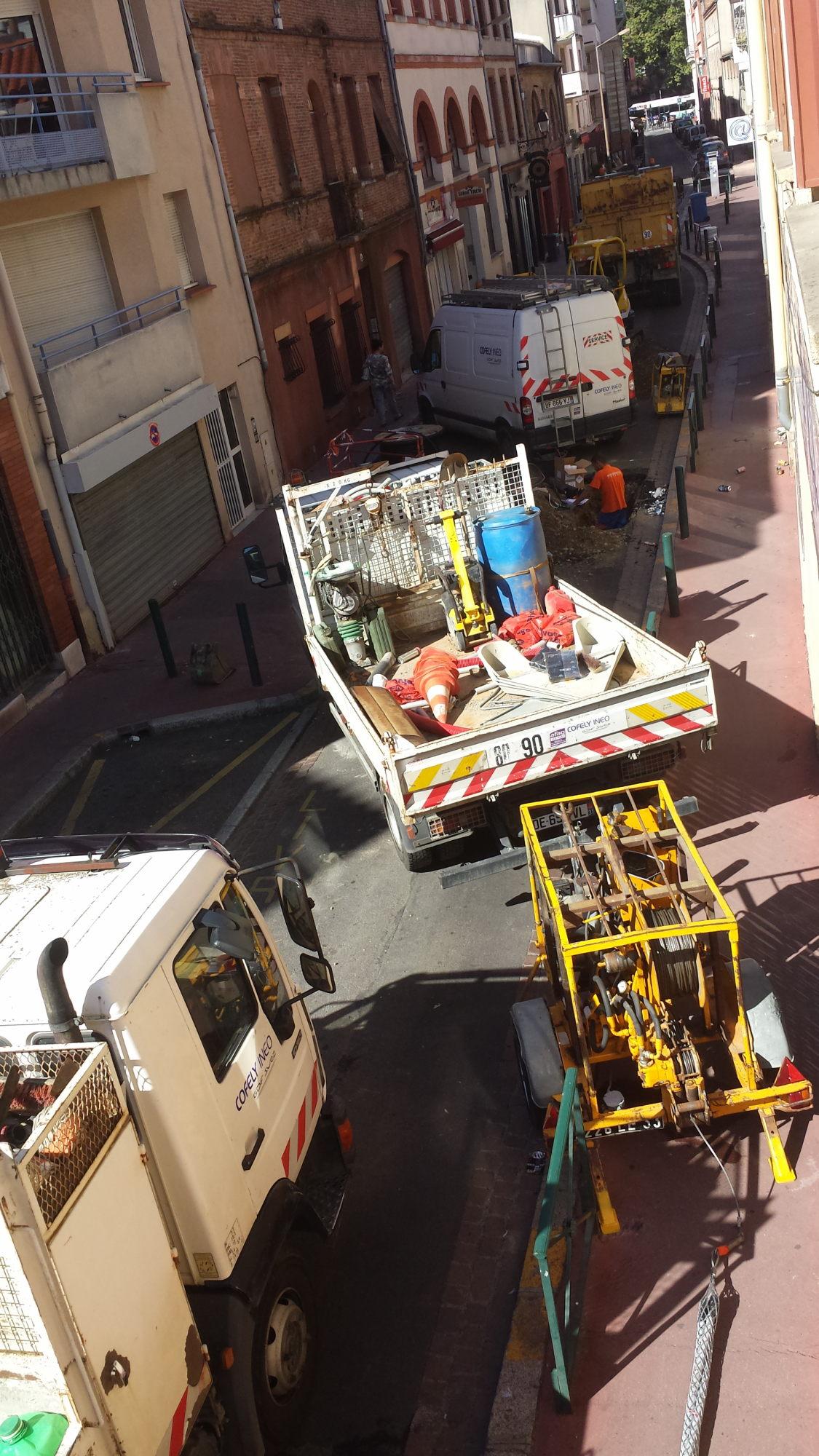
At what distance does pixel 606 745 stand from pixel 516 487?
395 centimetres

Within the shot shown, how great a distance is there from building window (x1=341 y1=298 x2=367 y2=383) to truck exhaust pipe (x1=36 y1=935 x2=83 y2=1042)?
76.1 ft

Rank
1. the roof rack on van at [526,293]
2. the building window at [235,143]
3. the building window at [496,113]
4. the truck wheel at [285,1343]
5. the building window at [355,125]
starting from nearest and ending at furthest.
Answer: the truck wheel at [285,1343], the roof rack on van at [526,293], the building window at [235,143], the building window at [355,125], the building window at [496,113]

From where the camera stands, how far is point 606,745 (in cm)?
752

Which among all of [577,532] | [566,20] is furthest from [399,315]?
[566,20]

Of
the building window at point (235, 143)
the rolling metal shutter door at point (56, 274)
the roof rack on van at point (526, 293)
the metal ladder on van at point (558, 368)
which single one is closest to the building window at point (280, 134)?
the building window at point (235, 143)

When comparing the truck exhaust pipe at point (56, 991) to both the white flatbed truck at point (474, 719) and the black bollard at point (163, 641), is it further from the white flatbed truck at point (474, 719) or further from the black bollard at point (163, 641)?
the black bollard at point (163, 641)

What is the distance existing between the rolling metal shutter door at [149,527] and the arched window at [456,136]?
20.4 metres

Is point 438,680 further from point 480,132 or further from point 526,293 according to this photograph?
point 480,132

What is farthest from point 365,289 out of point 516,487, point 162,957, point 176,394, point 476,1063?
point 162,957

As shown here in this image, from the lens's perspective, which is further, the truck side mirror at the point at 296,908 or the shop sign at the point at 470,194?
the shop sign at the point at 470,194

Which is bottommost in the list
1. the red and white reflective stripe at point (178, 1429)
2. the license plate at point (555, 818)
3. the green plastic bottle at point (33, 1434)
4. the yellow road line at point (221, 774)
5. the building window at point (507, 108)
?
the yellow road line at point (221, 774)

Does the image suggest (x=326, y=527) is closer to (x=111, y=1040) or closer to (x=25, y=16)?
(x=111, y=1040)

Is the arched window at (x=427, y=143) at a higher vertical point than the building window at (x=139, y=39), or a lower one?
lower

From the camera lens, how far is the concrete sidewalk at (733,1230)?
4551 mm
